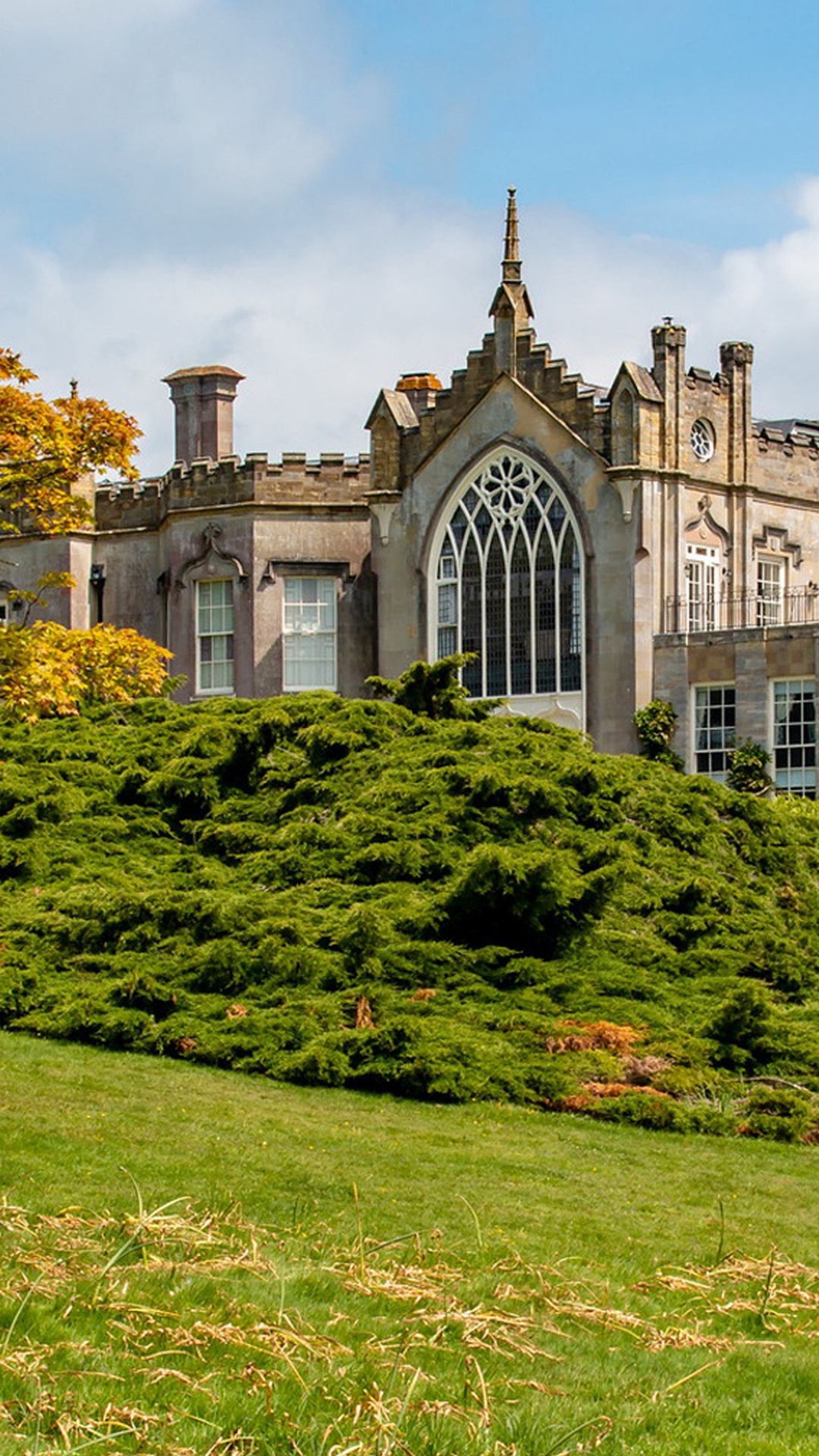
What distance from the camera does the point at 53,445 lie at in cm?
1995

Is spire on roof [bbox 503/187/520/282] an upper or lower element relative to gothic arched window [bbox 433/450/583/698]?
upper

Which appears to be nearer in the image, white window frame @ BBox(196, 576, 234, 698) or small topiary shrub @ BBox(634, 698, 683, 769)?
small topiary shrub @ BBox(634, 698, 683, 769)

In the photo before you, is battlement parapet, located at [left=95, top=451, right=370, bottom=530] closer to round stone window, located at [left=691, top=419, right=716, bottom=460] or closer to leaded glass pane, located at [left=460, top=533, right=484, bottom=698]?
leaded glass pane, located at [left=460, top=533, right=484, bottom=698]

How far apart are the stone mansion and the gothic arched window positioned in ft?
0.15

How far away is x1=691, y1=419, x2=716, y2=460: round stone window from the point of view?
4041cm

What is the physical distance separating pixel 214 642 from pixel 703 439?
36.9 ft

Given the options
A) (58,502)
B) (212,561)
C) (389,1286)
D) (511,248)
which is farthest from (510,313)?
(389,1286)

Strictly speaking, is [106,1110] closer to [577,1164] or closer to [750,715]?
[577,1164]

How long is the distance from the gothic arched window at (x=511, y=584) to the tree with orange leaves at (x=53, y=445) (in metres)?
20.1

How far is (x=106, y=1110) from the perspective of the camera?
536 inches

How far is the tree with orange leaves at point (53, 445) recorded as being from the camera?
19.8 metres

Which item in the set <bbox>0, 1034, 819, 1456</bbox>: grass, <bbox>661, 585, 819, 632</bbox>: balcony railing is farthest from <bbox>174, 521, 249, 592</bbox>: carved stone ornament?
<bbox>0, 1034, 819, 1456</bbox>: grass

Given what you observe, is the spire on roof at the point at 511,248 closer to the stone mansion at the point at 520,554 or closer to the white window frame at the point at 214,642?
the stone mansion at the point at 520,554

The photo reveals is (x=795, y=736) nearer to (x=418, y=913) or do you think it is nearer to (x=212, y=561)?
(x=212, y=561)
